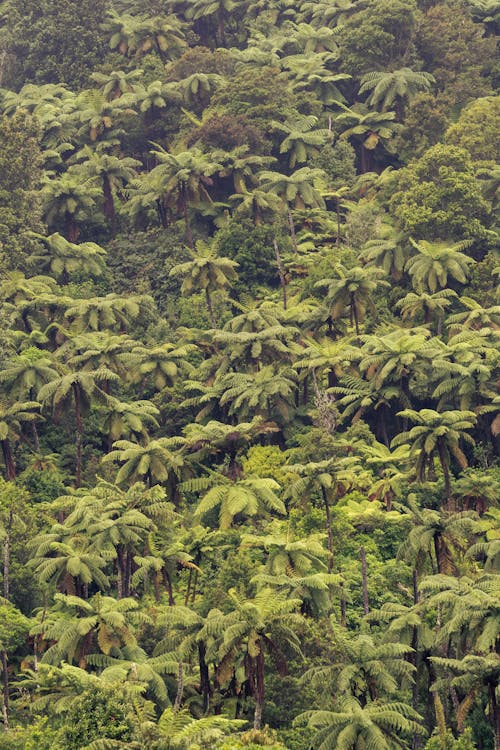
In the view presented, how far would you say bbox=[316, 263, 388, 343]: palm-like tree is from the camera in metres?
47.1

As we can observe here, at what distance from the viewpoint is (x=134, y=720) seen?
2242cm

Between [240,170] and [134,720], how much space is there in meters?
39.8

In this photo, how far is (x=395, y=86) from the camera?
204 ft

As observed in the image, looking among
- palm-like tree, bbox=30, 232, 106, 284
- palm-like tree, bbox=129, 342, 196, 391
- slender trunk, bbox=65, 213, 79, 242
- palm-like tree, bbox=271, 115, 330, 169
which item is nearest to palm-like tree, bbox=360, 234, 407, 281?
palm-like tree, bbox=129, 342, 196, 391

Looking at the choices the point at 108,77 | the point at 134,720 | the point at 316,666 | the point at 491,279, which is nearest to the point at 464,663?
the point at 316,666

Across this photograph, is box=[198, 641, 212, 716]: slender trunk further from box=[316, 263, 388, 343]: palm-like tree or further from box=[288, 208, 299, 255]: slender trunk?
box=[288, 208, 299, 255]: slender trunk

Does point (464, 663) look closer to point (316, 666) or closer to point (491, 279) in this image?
point (316, 666)

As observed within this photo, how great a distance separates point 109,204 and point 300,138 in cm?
1064

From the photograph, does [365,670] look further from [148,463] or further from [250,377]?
[250,377]

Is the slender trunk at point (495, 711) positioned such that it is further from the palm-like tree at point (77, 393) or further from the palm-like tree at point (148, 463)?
the palm-like tree at point (77, 393)

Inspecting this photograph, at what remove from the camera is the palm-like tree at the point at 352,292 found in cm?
4709

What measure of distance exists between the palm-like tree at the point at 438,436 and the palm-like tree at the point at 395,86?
2798 centimetres

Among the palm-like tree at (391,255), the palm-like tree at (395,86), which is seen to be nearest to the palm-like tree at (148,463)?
the palm-like tree at (391,255)

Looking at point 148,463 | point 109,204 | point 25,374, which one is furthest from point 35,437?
point 109,204
